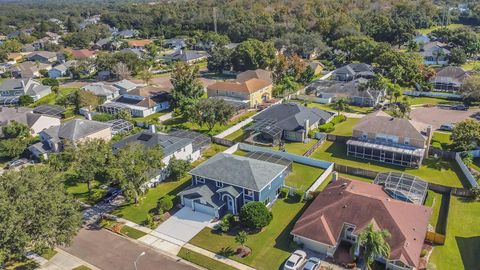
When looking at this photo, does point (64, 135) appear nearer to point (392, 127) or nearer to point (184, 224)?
point (184, 224)

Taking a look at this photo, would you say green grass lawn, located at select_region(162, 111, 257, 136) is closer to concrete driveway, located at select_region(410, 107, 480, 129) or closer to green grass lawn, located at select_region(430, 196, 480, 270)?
concrete driveway, located at select_region(410, 107, 480, 129)

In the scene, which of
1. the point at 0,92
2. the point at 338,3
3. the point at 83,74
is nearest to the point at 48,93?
the point at 0,92

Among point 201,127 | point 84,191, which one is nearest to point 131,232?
point 84,191

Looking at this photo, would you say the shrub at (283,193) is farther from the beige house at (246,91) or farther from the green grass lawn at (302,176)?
the beige house at (246,91)

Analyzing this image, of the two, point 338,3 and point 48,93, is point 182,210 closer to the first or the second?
point 48,93

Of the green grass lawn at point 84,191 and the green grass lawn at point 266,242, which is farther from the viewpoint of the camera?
the green grass lawn at point 84,191

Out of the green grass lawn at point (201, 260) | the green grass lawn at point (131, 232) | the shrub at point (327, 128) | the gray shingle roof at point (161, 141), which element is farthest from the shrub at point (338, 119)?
the green grass lawn at point (131, 232)
